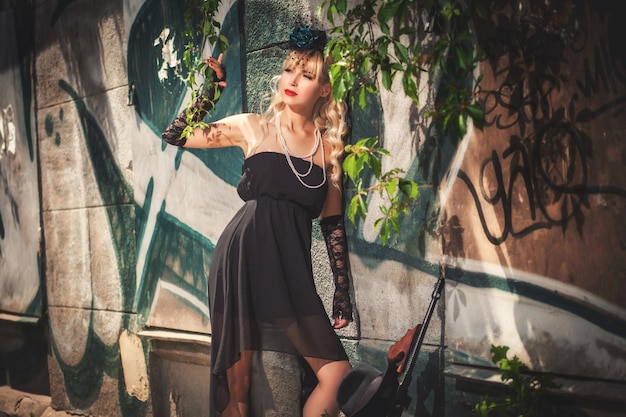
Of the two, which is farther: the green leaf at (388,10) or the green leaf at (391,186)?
the green leaf at (391,186)

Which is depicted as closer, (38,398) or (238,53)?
(238,53)

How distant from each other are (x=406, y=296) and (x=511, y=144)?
925 millimetres

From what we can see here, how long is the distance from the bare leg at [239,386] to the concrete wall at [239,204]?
7 centimetres

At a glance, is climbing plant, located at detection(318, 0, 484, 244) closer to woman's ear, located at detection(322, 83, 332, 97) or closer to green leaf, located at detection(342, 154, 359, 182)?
green leaf, located at detection(342, 154, 359, 182)

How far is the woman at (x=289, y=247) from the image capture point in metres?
4.27

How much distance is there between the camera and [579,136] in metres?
3.60

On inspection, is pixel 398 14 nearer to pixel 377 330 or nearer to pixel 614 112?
pixel 614 112

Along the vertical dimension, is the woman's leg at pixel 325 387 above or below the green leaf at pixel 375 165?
below

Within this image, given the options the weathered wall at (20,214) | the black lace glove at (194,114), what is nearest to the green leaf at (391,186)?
the black lace glove at (194,114)

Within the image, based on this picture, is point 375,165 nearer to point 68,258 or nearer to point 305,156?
point 305,156

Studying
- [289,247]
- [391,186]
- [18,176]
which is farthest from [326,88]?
[18,176]

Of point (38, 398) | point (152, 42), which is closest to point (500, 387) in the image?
point (152, 42)

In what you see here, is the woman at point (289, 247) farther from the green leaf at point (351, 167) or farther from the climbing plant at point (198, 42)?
the climbing plant at point (198, 42)

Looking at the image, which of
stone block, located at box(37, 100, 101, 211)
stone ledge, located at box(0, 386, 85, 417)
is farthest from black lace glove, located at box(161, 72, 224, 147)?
stone ledge, located at box(0, 386, 85, 417)
